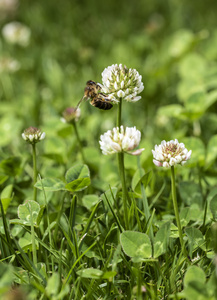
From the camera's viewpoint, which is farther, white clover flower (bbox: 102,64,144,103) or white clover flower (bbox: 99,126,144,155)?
white clover flower (bbox: 102,64,144,103)

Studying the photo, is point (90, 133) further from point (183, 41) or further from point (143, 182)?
point (183, 41)

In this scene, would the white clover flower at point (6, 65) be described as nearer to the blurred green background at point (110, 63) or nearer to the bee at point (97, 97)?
the blurred green background at point (110, 63)

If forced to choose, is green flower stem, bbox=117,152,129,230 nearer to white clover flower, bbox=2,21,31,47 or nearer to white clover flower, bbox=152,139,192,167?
white clover flower, bbox=152,139,192,167

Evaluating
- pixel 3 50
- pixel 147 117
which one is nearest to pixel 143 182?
pixel 147 117

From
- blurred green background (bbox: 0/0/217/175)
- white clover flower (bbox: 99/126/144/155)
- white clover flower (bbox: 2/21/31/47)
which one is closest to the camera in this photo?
white clover flower (bbox: 99/126/144/155)

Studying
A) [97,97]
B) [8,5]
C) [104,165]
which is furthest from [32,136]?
[8,5]

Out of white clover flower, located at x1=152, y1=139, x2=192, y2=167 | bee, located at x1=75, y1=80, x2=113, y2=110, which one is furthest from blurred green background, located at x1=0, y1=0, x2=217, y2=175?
white clover flower, located at x1=152, y1=139, x2=192, y2=167
